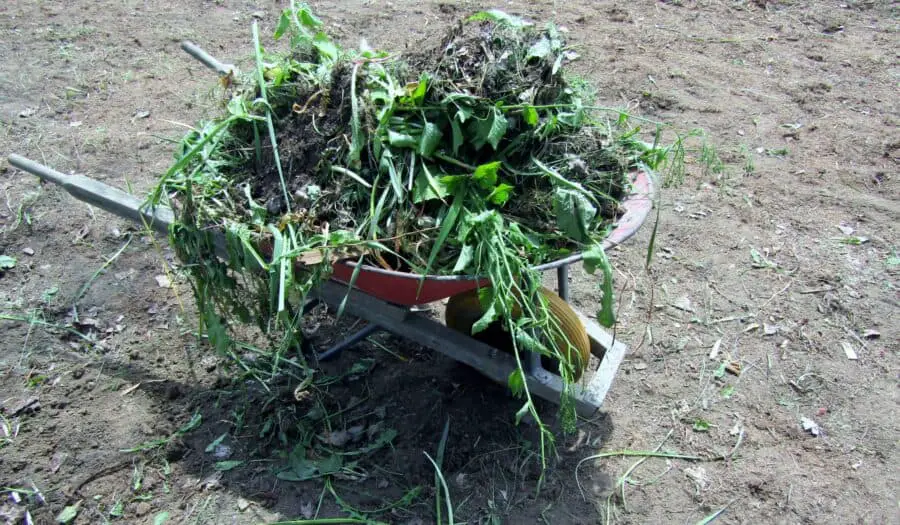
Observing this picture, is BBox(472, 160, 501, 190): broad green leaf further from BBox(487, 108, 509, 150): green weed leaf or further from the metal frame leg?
the metal frame leg

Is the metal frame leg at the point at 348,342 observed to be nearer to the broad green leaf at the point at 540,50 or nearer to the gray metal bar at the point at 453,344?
the gray metal bar at the point at 453,344

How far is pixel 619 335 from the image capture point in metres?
3.37

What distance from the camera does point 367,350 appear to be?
3.28 m

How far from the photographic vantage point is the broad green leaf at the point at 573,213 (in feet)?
6.97

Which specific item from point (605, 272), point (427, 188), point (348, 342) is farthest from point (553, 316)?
point (348, 342)

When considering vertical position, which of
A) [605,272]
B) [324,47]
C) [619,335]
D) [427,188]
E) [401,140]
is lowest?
[619,335]

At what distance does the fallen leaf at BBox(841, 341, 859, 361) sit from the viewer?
3213mm

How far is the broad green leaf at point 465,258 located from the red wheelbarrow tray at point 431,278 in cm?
4

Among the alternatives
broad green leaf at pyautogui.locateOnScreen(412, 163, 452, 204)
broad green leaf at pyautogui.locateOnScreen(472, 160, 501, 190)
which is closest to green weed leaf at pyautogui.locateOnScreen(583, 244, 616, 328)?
broad green leaf at pyautogui.locateOnScreen(472, 160, 501, 190)

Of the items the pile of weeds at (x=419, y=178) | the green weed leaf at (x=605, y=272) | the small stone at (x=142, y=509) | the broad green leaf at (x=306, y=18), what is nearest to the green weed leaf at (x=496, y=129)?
the pile of weeds at (x=419, y=178)

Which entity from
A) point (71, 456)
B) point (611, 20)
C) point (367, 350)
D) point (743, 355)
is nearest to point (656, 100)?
point (611, 20)

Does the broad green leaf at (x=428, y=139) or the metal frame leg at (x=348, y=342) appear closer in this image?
the broad green leaf at (x=428, y=139)

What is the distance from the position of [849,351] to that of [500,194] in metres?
2.06

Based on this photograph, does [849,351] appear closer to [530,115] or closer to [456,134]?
[530,115]
